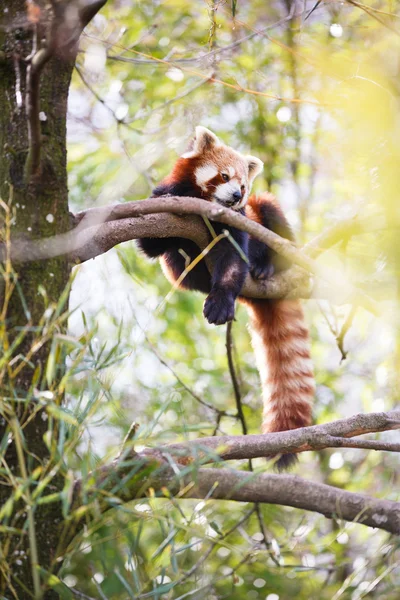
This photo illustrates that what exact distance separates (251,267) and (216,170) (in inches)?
21.5

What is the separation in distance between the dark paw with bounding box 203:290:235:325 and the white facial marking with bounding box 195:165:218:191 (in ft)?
2.76

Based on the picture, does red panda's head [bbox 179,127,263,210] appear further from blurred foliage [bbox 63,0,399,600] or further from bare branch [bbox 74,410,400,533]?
bare branch [bbox 74,410,400,533]

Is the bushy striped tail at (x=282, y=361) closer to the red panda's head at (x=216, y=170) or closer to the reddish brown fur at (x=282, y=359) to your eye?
the reddish brown fur at (x=282, y=359)

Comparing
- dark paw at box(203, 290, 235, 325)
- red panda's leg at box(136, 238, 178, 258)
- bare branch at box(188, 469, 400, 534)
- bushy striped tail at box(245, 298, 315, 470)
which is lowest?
bushy striped tail at box(245, 298, 315, 470)

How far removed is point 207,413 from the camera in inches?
169

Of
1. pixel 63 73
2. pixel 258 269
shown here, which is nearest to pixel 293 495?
pixel 63 73

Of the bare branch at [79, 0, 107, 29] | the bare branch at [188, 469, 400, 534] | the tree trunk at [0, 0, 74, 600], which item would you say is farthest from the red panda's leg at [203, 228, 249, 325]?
the bare branch at [79, 0, 107, 29]

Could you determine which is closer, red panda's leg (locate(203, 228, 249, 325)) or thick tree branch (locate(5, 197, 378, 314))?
thick tree branch (locate(5, 197, 378, 314))

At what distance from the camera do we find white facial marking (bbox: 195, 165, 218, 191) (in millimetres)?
3449

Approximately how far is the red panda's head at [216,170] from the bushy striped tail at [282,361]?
1.75 ft

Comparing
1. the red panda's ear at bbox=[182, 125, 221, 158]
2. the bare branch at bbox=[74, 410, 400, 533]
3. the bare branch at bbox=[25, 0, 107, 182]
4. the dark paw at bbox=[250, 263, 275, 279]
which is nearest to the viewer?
the bare branch at bbox=[25, 0, 107, 182]

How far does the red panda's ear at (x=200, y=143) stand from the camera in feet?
11.7

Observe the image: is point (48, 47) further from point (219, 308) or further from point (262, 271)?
point (262, 271)

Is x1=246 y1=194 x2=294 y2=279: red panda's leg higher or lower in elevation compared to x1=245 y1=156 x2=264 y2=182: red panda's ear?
lower
